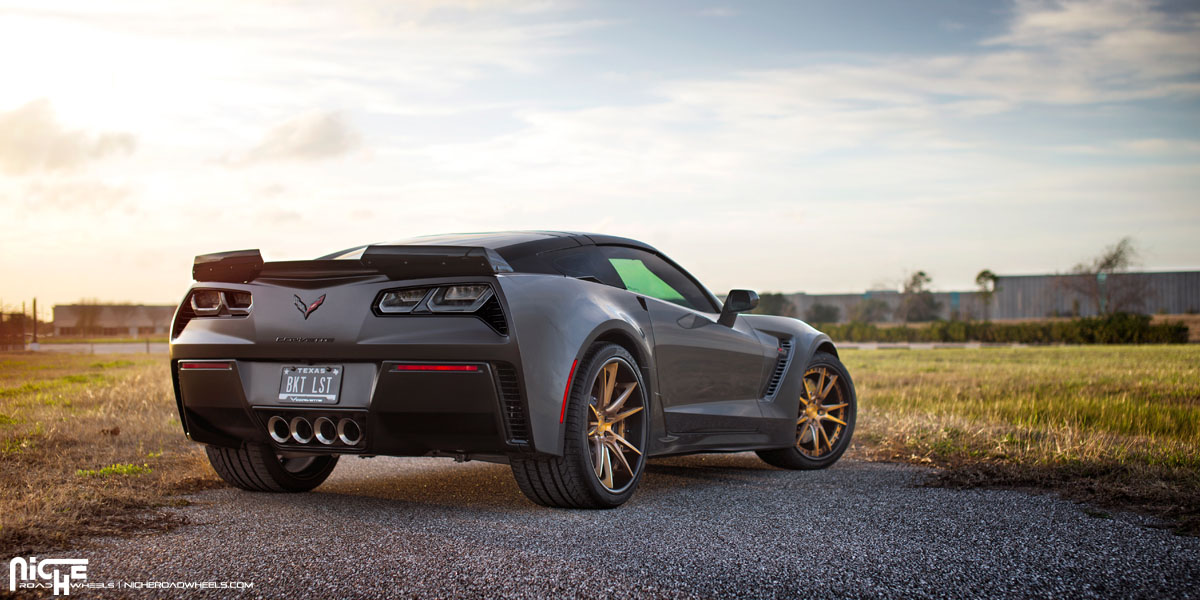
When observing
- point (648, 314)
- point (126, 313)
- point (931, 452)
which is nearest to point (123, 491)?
point (648, 314)

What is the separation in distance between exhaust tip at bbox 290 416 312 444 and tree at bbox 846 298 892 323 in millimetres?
52716

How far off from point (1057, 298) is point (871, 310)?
44.2 ft

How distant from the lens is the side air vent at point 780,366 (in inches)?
243

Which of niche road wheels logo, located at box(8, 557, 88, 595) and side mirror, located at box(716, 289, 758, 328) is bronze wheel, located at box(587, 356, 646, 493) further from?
niche road wheels logo, located at box(8, 557, 88, 595)

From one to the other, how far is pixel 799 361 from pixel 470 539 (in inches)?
124

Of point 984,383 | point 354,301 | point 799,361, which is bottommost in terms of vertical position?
point 984,383

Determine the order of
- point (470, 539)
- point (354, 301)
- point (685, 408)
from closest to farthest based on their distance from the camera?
point (470, 539), point (354, 301), point (685, 408)

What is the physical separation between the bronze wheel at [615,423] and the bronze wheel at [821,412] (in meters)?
1.89

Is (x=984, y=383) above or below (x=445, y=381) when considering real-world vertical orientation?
below

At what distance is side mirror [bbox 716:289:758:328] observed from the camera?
573 cm

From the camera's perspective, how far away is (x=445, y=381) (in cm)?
400

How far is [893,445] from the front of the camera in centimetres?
732

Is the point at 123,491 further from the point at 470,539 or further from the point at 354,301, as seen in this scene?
the point at 470,539

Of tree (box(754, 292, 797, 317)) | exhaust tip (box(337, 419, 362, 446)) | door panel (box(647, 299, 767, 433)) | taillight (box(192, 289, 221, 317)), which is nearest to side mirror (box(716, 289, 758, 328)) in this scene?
door panel (box(647, 299, 767, 433))
